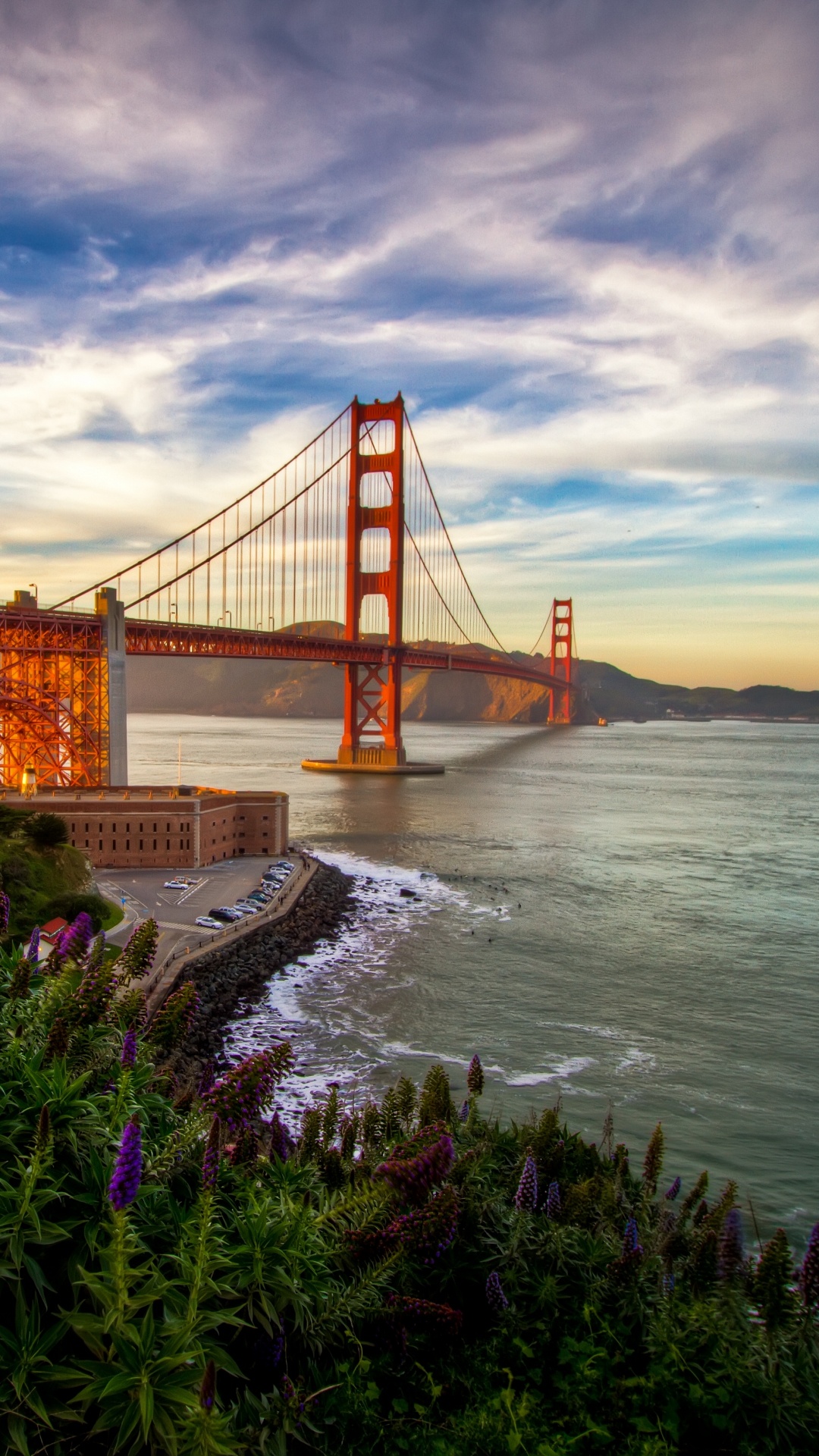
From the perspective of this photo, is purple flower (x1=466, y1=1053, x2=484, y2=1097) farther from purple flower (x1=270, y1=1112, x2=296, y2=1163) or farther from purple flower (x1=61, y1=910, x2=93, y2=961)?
purple flower (x1=61, y1=910, x2=93, y2=961)

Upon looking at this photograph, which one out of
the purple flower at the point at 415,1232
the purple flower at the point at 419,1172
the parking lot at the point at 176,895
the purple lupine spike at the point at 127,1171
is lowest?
the parking lot at the point at 176,895

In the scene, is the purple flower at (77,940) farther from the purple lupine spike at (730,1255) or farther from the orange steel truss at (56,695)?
the orange steel truss at (56,695)

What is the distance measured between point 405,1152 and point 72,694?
107 feet

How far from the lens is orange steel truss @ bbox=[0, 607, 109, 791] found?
114ft

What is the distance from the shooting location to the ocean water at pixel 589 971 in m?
13.7

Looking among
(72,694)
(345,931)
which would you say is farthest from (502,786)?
(345,931)

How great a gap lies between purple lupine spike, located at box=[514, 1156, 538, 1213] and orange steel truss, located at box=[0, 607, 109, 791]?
105 ft

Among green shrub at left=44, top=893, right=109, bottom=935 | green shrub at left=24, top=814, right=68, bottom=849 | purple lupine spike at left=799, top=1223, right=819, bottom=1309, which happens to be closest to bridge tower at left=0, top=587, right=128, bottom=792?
green shrub at left=24, top=814, right=68, bottom=849

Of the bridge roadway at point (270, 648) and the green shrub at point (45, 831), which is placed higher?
the bridge roadway at point (270, 648)

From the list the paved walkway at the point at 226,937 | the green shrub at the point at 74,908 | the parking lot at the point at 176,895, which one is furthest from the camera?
the parking lot at the point at 176,895

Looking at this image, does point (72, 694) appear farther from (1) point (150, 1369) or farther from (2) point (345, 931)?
(1) point (150, 1369)

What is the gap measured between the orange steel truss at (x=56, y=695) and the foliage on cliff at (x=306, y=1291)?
31566 mm

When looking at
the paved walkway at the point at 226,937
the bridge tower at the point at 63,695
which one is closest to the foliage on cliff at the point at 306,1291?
the paved walkway at the point at 226,937

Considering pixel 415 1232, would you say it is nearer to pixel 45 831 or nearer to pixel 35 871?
pixel 35 871
